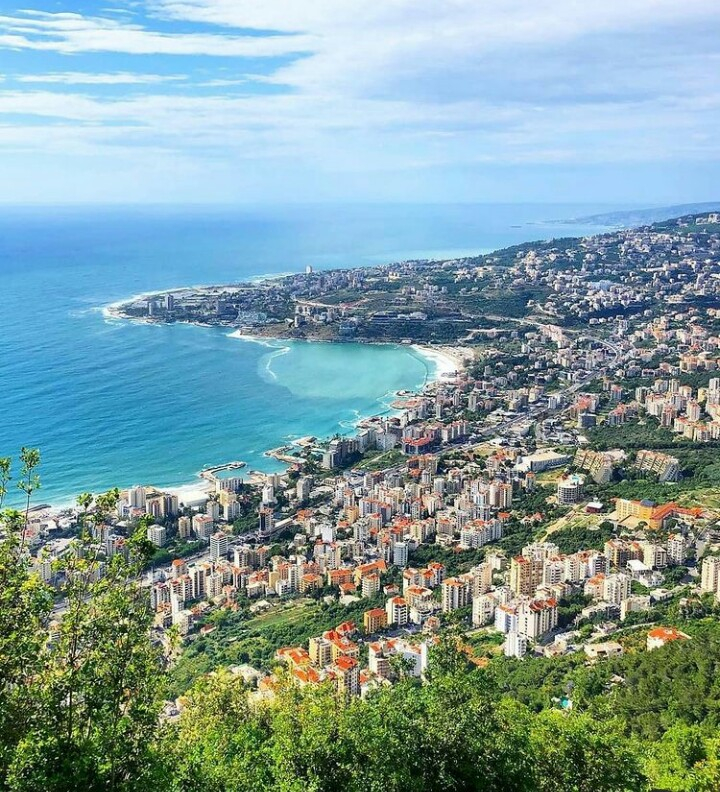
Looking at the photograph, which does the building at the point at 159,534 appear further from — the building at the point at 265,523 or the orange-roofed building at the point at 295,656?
the orange-roofed building at the point at 295,656

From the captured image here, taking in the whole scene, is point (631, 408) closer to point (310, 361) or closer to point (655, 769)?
point (310, 361)

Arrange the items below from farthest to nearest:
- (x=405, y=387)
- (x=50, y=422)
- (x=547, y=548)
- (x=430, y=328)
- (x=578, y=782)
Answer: (x=430, y=328) → (x=405, y=387) → (x=50, y=422) → (x=547, y=548) → (x=578, y=782)

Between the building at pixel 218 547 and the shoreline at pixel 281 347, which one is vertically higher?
the shoreline at pixel 281 347

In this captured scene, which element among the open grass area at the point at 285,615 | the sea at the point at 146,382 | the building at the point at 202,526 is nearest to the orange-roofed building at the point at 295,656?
the open grass area at the point at 285,615

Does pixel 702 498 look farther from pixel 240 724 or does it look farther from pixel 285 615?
pixel 240 724

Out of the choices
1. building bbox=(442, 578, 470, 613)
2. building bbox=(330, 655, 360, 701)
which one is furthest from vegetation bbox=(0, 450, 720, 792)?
building bbox=(442, 578, 470, 613)

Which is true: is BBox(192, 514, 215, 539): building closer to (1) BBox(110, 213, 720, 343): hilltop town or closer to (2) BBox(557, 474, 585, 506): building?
(2) BBox(557, 474, 585, 506): building

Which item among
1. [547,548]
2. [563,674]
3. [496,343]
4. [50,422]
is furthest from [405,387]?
[563,674]

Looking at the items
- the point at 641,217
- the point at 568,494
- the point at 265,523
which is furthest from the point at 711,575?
the point at 641,217
